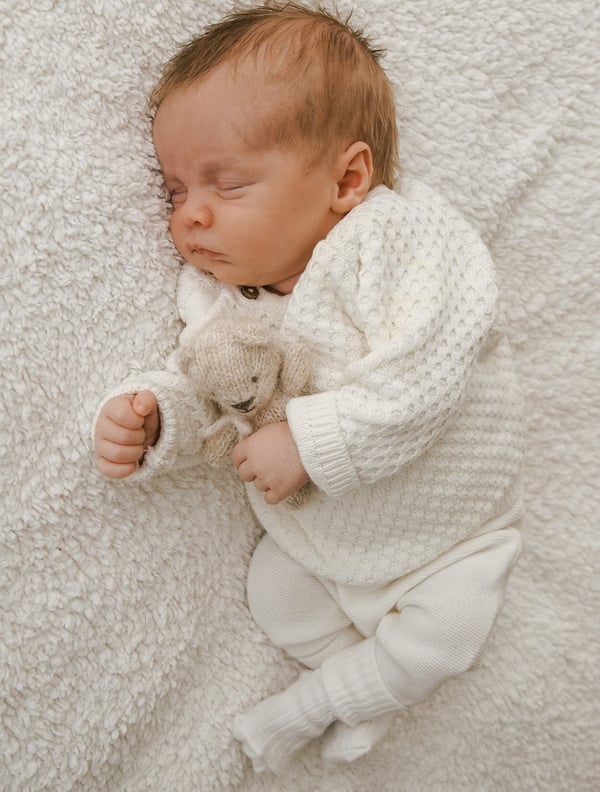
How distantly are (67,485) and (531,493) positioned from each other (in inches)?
30.8

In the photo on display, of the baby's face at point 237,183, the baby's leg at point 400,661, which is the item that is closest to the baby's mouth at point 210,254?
the baby's face at point 237,183

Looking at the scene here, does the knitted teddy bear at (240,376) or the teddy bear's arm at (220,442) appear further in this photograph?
the teddy bear's arm at (220,442)

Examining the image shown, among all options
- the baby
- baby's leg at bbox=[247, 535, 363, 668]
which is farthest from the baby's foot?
baby's leg at bbox=[247, 535, 363, 668]

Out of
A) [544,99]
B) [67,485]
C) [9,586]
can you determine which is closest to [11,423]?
[67,485]

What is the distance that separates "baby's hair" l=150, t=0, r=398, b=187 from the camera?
1063 mm

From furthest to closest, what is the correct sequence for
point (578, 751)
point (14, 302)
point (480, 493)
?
point (578, 751) < point (480, 493) < point (14, 302)

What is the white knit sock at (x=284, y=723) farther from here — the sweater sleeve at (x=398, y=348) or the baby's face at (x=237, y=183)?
the baby's face at (x=237, y=183)

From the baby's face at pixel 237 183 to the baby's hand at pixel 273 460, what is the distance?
24 centimetres

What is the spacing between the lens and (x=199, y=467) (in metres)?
1.21

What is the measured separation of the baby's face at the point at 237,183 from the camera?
41.6 inches

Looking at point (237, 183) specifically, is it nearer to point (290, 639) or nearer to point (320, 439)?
point (320, 439)

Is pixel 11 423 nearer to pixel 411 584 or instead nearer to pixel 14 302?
pixel 14 302

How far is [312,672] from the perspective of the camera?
1.24 meters

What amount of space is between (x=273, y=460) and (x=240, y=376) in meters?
0.14
